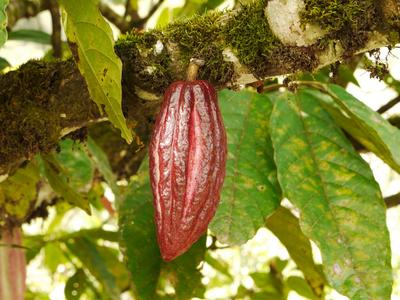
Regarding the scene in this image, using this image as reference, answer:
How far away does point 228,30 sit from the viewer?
1317 millimetres

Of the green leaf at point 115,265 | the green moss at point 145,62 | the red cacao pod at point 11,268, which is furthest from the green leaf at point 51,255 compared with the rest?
the green moss at point 145,62


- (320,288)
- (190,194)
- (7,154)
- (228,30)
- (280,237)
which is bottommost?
(320,288)

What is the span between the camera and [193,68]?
1.25 m

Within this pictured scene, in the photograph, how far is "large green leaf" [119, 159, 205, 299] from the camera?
1.71 metres

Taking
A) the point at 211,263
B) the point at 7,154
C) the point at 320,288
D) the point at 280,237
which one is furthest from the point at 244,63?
the point at 211,263

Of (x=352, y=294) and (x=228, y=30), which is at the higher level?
(x=228, y=30)

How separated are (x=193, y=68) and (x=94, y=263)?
3.92 feet

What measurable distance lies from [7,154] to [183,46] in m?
0.49

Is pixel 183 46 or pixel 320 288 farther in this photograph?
pixel 320 288

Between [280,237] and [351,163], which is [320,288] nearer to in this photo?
[280,237]

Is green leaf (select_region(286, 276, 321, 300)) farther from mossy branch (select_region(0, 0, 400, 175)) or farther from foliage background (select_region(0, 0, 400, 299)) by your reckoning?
mossy branch (select_region(0, 0, 400, 175))

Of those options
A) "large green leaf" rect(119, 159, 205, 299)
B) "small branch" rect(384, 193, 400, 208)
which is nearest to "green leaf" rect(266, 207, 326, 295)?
"large green leaf" rect(119, 159, 205, 299)

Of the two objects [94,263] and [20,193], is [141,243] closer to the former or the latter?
[20,193]

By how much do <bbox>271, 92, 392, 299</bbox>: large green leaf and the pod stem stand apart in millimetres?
390
